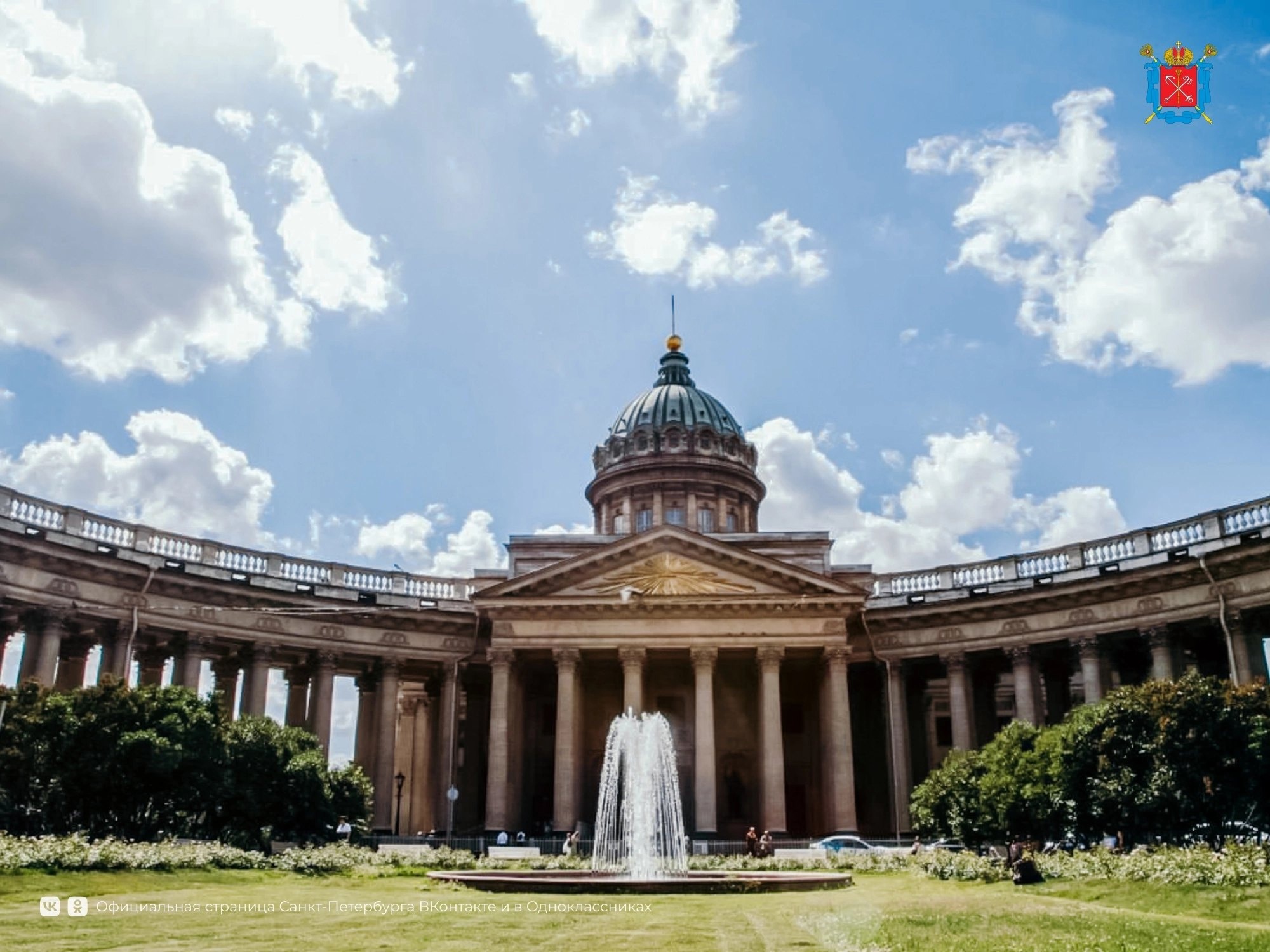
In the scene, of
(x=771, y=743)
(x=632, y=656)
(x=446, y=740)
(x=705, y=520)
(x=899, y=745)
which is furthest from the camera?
(x=705, y=520)

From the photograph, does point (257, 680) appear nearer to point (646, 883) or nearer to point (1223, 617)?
point (646, 883)

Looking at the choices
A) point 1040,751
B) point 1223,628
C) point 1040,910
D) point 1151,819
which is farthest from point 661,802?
point 1040,910

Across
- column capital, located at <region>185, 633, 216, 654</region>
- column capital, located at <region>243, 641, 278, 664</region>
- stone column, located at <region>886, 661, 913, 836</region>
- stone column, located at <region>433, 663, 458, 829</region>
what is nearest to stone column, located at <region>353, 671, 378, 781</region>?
stone column, located at <region>433, 663, 458, 829</region>

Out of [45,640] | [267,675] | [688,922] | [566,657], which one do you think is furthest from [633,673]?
[688,922]

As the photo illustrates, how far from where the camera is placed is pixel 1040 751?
3559 centimetres

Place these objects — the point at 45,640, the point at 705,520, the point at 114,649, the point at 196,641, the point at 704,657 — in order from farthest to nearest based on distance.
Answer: the point at 705,520
the point at 704,657
the point at 196,641
the point at 114,649
the point at 45,640

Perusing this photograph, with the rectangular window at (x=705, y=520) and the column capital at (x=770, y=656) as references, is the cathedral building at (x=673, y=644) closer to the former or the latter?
the column capital at (x=770, y=656)

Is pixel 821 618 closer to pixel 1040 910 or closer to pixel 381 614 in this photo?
pixel 381 614

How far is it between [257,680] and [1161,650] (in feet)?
128

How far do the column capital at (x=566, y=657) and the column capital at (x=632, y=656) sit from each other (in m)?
2.10

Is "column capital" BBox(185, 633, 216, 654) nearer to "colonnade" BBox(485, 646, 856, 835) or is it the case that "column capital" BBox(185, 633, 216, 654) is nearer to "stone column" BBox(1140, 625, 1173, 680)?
"colonnade" BBox(485, 646, 856, 835)

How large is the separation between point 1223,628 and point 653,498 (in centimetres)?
3554

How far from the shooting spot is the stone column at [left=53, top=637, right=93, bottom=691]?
4897 cm

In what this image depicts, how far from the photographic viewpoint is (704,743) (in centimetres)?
5106
